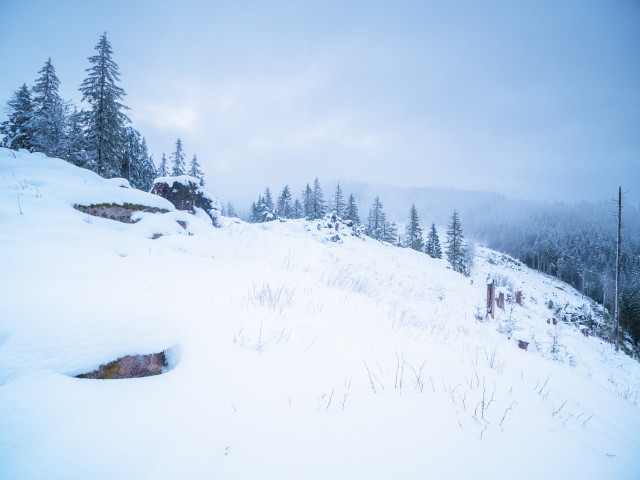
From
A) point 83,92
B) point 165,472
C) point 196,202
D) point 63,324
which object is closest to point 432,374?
point 165,472

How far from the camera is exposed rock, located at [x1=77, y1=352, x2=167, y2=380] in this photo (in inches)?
57.5

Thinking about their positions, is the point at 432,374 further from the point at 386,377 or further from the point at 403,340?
the point at 403,340

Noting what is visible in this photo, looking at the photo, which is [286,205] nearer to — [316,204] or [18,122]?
[316,204]

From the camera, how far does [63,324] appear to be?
1.47 metres

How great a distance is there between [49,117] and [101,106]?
3989 millimetres

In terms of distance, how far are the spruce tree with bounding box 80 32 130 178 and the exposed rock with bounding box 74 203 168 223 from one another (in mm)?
17259

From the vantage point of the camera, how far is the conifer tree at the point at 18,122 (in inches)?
732

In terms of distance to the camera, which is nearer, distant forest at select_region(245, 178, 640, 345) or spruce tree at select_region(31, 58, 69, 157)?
spruce tree at select_region(31, 58, 69, 157)

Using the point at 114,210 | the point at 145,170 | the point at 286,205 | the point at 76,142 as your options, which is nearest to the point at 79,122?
the point at 76,142

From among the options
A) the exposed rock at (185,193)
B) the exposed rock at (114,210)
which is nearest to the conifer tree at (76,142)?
the exposed rock at (185,193)

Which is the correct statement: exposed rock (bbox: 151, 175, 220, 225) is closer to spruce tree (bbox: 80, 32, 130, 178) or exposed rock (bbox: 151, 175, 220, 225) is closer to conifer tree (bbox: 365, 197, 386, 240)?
spruce tree (bbox: 80, 32, 130, 178)

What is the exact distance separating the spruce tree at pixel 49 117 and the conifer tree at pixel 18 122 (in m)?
0.92

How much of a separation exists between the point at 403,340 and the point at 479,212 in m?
186

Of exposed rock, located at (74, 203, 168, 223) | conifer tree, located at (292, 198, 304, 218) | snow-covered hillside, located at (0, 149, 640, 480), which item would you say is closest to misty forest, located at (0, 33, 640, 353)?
conifer tree, located at (292, 198, 304, 218)
